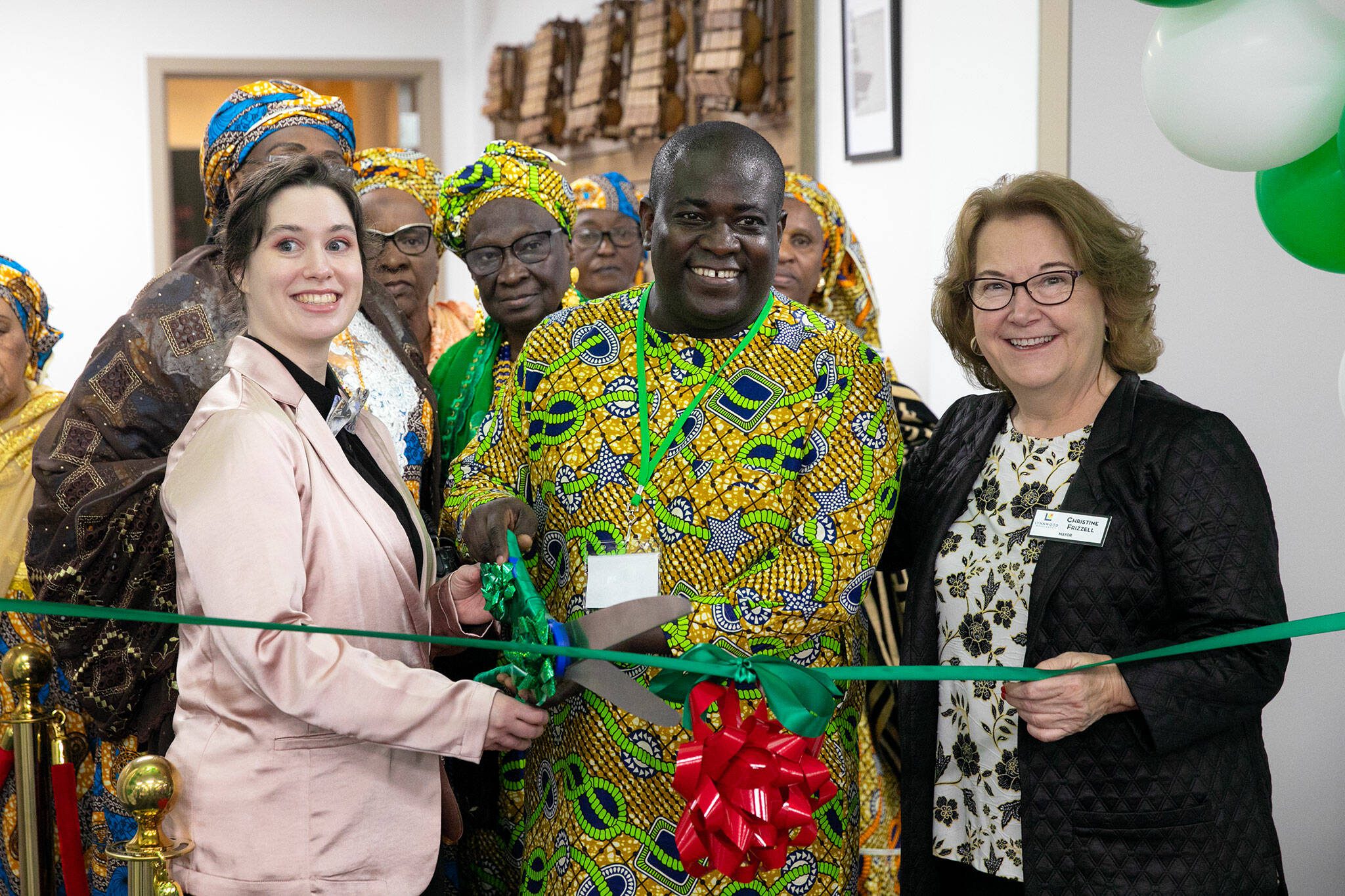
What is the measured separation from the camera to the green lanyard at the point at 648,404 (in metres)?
2.05

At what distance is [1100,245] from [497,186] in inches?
59.8

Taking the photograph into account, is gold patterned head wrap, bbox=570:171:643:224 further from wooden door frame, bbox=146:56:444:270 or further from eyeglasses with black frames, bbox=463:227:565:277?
wooden door frame, bbox=146:56:444:270

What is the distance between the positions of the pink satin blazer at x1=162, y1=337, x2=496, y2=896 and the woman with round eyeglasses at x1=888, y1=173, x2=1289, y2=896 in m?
0.82

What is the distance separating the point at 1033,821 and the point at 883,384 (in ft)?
2.44

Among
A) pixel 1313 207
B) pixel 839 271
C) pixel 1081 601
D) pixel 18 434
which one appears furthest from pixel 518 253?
pixel 1313 207

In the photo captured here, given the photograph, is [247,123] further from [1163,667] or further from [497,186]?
[1163,667]

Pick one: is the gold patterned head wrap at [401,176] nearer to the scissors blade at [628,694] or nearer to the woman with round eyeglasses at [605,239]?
the woman with round eyeglasses at [605,239]

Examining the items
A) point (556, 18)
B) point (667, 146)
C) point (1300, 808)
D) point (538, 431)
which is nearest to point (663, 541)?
point (538, 431)

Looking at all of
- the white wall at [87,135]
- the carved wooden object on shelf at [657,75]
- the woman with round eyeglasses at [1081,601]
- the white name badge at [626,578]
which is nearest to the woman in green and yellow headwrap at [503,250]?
the white name badge at [626,578]

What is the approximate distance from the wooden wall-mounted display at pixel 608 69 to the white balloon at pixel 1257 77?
5.20 metres

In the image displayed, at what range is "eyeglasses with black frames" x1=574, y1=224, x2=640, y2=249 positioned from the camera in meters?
4.24

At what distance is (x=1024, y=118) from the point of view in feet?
12.4

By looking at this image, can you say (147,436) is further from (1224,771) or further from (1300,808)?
(1300,808)

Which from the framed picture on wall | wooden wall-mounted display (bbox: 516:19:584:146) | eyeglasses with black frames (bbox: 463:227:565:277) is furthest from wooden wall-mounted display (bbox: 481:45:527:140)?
eyeglasses with black frames (bbox: 463:227:565:277)
